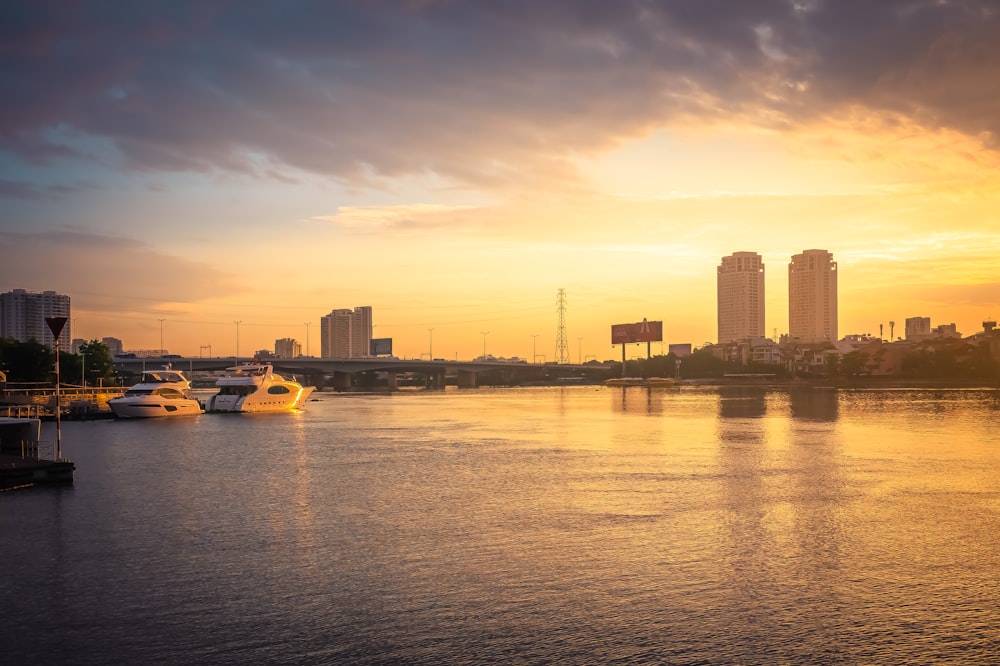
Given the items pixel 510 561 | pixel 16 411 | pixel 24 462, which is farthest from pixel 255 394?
pixel 510 561

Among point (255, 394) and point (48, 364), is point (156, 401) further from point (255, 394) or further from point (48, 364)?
point (48, 364)

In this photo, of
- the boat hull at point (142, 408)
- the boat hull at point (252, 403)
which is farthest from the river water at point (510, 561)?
the boat hull at point (252, 403)

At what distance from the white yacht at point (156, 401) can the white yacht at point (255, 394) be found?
4.08 m

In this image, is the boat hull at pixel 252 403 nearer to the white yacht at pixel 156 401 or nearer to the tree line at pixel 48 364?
the white yacht at pixel 156 401

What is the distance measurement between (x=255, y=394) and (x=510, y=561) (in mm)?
76487

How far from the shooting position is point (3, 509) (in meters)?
28.5

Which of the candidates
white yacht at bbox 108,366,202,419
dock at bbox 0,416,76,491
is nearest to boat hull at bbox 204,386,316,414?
white yacht at bbox 108,366,202,419

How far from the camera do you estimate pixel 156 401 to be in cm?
8050

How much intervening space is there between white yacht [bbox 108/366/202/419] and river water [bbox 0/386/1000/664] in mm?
38798

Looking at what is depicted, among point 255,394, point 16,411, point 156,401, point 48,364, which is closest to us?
point 16,411

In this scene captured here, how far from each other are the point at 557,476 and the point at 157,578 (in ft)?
63.0

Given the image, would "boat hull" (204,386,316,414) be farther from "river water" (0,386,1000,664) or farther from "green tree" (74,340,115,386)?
"river water" (0,386,1000,664)

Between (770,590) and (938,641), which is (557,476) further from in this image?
(938,641)

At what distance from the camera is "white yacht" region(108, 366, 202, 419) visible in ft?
260
